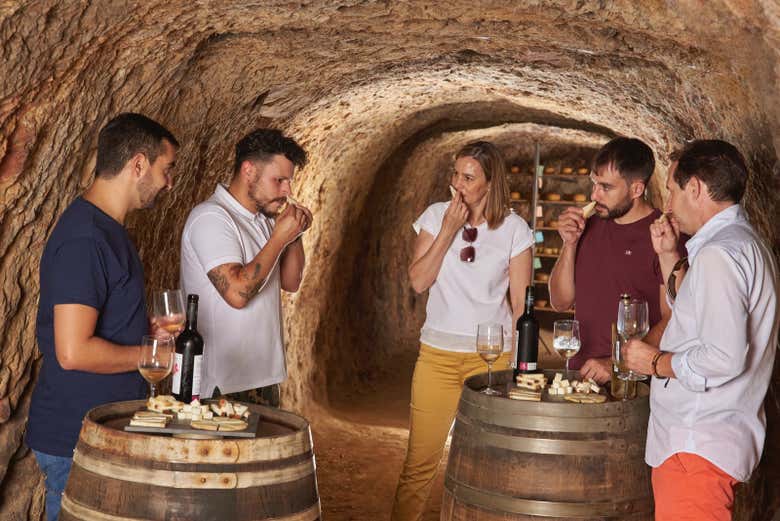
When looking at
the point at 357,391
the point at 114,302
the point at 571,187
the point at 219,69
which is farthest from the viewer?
the point at 571,187

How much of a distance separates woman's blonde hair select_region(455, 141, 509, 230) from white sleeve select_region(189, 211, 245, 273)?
3.79 feet

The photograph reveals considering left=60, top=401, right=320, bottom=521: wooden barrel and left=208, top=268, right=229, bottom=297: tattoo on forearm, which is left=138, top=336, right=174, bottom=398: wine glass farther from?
left=208, top=268, right=229, bottom=297: tattoo on forearm

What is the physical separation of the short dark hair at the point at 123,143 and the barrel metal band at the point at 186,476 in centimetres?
Answer: 97

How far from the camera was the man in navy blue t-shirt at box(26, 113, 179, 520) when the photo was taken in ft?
9.03

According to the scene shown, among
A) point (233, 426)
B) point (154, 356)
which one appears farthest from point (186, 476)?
point (154, 356)

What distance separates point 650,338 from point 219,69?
7.55 feet

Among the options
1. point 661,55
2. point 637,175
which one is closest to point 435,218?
point 637,175

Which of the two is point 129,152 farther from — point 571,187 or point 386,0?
point 571,187

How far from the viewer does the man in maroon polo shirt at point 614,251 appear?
Result: 145 inches

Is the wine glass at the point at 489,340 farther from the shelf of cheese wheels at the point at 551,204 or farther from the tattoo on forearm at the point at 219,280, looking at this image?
the shelf of cheese wheels at the point at 551,204

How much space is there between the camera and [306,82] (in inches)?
205

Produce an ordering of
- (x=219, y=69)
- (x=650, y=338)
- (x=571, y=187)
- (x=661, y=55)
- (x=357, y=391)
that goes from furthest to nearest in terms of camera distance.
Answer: (x=571, y=187) → (x=357, y=391) → (x=219, y=69) → (x=661, y=55) → (x=650, y=338)

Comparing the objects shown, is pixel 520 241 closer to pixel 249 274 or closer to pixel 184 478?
pixel 249 274

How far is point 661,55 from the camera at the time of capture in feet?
12.8
